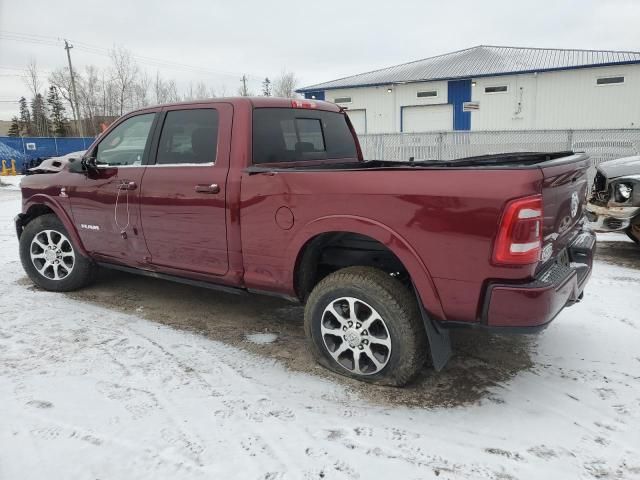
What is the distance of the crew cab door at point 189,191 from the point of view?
145 inches

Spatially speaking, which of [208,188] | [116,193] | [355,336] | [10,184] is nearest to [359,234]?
[355,336]

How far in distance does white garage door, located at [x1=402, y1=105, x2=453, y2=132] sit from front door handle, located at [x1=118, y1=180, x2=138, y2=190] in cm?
2314

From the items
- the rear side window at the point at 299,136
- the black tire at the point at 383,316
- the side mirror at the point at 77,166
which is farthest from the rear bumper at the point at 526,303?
the side mirror at the point at 77,166

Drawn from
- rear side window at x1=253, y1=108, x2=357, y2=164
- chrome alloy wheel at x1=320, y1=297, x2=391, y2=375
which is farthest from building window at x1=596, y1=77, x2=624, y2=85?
chrome alloy wheel at x1=320, y1=297, x2=391, y2=375

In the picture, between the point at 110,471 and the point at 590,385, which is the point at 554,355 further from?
the point at 110,471

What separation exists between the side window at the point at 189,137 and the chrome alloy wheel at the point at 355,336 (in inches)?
58.8

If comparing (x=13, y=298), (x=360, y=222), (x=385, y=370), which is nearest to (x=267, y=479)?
(x=385, y=370)

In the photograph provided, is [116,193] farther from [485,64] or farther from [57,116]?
[57,116]

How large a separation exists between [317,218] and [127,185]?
2.01m

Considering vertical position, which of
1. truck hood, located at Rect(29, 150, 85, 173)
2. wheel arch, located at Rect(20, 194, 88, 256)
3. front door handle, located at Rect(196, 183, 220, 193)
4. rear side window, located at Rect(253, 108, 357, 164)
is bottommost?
wheel arch, located at Rect(20, 194, 88, 256)

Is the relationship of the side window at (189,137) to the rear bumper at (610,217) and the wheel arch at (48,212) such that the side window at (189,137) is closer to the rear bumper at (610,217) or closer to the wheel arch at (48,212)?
the wheel arch at (48,212)

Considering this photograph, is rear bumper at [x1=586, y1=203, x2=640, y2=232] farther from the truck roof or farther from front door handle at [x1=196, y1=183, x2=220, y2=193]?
front door handle at [x1=196, y1=183, x2=220, y2=193]

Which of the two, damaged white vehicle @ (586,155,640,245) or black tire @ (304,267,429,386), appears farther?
damaged white vehicle @ (586,155,640,245)

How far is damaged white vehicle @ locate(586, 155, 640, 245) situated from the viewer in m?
5.93
